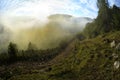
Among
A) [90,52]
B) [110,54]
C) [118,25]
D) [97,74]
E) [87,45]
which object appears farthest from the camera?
[118,25]

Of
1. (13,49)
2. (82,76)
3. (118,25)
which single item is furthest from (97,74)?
(13,49)

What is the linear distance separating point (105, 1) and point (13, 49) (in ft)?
260

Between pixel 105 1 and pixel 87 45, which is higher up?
pixel 105 1

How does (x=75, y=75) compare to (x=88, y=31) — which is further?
(x=88, y=31)

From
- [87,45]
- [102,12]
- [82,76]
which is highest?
[102,12]

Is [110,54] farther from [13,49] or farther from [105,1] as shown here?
[13,49]

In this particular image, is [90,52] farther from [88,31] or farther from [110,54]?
[88,31]

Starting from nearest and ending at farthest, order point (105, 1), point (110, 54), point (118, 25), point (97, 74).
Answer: point (97, 74) < point (110, 54) < point (118, 25) < point (105, 1)

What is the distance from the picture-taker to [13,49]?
19900 cm

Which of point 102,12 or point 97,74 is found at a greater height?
point 102,12

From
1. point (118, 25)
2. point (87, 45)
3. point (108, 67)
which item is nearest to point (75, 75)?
point (108, 67)

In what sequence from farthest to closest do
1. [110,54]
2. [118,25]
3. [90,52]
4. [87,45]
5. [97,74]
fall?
[118,25], [87,45], [90,52], [110,54], [97,74]

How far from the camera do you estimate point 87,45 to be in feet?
515

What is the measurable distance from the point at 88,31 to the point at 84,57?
206ft
